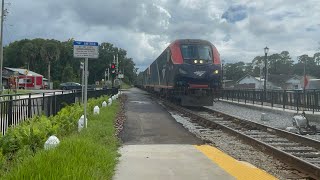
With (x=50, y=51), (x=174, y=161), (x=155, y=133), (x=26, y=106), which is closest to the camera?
(x=174, y=161)

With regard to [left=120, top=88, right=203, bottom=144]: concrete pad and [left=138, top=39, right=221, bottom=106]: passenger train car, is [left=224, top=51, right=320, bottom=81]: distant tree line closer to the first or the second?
[left=138, top=39, right=221, bottom=106]: passenger train car

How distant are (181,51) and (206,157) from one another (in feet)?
50.3

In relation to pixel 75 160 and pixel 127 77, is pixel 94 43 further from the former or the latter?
pixel 127 77

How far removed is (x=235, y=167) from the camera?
8.48 meters

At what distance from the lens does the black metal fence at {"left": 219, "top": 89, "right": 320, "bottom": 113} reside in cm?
2036

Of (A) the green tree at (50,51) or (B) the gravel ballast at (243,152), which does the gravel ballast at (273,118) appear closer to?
(B) the gravel ballast at (243,152)

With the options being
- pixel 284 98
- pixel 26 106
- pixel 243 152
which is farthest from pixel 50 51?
pixel 243 152

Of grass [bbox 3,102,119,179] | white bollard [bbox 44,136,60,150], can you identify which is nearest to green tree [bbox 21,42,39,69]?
grass [bbox 3,102,119,179]

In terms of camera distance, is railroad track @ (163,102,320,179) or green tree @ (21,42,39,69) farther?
green tree @ (21,42,39,69)

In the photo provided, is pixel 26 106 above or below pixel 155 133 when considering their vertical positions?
above

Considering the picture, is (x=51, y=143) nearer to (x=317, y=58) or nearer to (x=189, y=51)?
(x=189, y=51)

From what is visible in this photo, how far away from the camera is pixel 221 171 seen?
7.90 metres

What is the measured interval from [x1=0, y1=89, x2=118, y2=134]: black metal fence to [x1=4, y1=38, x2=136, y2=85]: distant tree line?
90.8 meters

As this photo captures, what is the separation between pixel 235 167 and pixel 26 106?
586cm
